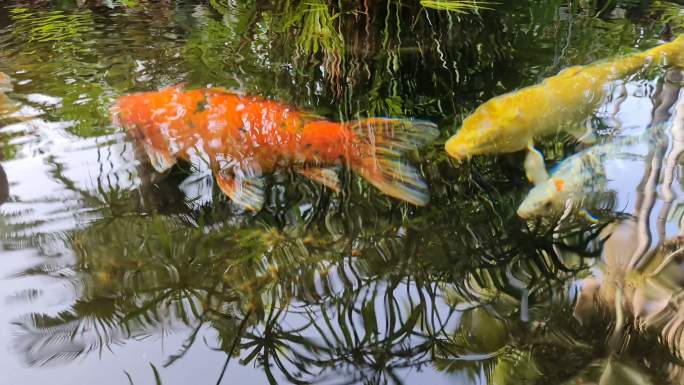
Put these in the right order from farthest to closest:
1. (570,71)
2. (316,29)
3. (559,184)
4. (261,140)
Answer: (316,29) < (570,71) < (261,140) < (559,184)

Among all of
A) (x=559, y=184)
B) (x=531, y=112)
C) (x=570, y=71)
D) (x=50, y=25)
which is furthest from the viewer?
(x=50, y=25)

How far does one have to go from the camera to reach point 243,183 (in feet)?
4.87

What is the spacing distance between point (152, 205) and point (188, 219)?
0.14 metres

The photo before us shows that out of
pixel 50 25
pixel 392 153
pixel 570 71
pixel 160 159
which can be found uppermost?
pixel 570 71

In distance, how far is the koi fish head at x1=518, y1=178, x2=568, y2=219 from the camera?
130 cm

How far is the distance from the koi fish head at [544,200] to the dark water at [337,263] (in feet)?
0.12

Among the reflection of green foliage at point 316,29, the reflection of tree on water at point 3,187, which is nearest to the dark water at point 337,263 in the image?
the reflection of tree on water at point 3,187

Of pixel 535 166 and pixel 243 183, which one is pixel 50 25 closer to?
pixel 243 183

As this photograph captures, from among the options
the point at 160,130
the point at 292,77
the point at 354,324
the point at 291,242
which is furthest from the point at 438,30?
the point at 354,324

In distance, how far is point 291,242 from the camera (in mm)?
1253

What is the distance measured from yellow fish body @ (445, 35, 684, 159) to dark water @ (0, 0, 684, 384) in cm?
6

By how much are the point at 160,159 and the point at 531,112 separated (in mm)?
1237

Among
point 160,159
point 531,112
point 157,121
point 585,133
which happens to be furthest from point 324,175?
point 585,133

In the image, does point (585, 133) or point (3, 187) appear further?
point (585, 133)
